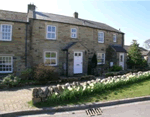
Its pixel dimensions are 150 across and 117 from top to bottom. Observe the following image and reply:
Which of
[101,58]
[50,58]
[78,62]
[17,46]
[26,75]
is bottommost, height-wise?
[26,75]

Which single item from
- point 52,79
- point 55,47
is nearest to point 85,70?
point 55,47

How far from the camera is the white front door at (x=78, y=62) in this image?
13.8 meters

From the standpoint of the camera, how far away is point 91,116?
4461 millimetres

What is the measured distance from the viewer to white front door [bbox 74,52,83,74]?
45.2 feet

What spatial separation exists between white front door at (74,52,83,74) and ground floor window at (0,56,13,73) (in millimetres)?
6674

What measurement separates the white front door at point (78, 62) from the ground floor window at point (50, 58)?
7.56 feet

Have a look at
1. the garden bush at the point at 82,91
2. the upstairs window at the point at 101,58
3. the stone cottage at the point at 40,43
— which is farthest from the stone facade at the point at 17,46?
the upstairs window at the point at 101,58

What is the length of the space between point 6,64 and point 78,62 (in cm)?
751

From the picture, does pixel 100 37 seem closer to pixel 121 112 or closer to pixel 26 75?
pixel 26 75

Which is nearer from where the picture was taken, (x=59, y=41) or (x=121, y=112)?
(x=121, y=112)

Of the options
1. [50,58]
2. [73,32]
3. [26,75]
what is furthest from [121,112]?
[73,32]

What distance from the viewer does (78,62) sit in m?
14.0

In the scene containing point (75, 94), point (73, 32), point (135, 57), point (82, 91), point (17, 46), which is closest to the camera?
point (75, 94)

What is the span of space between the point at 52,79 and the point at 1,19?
7692mm
